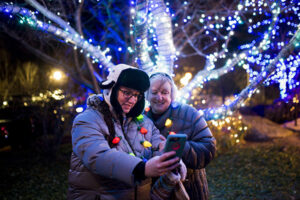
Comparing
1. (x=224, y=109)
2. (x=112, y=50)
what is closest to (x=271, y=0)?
(x=224, y=109)

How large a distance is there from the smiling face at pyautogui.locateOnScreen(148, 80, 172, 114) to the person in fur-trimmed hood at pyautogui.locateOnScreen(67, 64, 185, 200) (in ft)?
1.51

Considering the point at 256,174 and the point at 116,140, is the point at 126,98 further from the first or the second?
the point at 256,174

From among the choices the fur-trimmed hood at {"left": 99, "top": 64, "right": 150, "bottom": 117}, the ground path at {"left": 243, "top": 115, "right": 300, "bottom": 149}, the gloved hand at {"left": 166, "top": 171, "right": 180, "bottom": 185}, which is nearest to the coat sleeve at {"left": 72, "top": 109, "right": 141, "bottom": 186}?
the fur-trimmed hood at {"left": 99, "top": 64, "right": 150, "bottom": 117}

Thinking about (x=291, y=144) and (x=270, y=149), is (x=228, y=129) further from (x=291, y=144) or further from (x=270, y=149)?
(x=291, y=144)

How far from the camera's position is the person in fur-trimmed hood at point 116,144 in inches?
50.1

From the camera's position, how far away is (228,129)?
7.71 m

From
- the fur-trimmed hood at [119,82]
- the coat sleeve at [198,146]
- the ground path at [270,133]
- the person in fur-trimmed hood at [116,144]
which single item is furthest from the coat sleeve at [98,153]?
the ground path at [270,133]

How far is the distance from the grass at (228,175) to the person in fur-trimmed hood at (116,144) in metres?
3.32

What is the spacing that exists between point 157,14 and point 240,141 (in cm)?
655

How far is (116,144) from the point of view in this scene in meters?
1.59

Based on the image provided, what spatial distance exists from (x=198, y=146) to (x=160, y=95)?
632 mm

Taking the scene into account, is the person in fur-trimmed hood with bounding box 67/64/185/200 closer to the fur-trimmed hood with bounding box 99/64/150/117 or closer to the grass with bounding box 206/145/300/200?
the fur-trimmed hood with bounding box 99/64/150/117

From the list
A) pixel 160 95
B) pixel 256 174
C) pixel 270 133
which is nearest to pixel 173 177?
pixel 160 95

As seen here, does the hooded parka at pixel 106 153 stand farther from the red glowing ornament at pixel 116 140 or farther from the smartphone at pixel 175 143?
the smartphone at pixel 175 143
